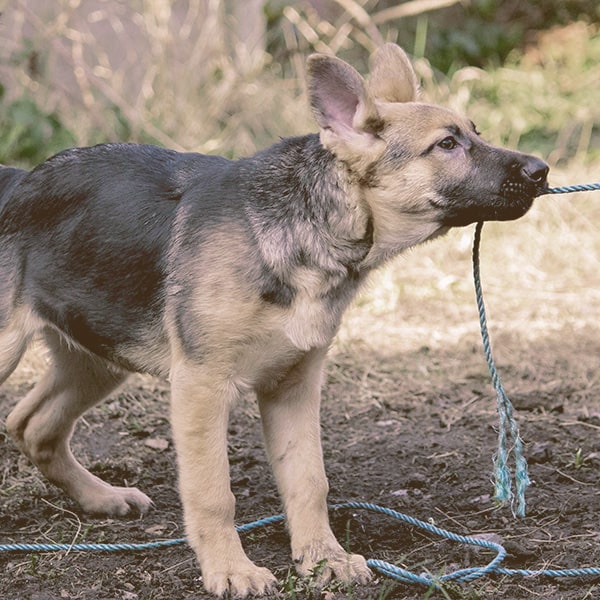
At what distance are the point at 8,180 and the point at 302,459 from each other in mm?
1718

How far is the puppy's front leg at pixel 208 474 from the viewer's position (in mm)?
3732

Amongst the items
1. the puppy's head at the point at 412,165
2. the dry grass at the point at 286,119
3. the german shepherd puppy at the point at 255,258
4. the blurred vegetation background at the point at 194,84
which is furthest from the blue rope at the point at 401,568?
the blurred vegetation background at the point at 194,84

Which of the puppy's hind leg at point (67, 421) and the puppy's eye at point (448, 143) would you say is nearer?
the puppy's eye at point (448, 143)

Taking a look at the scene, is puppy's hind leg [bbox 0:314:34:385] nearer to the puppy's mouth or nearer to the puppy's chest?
the puppy's chest

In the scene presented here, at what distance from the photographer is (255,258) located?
12.3ft

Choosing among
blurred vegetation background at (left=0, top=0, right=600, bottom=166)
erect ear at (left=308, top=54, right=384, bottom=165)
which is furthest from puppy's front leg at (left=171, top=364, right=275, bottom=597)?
blurred vegetation background at (left=0, top=0, right=600, bottom=166)

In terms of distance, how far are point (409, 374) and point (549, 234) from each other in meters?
3.08

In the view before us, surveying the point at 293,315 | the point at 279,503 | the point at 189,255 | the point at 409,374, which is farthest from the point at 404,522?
the point at 409,374

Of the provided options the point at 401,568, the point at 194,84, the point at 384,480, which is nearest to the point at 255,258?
the point at 401,568

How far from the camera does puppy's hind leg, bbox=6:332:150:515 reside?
4.60 m

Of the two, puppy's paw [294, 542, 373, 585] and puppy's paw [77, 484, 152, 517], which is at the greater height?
puppy's paw [294, 542, 373, 585]

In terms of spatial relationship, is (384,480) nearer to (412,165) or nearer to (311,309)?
(311,309)

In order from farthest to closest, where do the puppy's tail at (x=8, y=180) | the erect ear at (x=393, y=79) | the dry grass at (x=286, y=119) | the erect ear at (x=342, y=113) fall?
the dry grass at (x=286, y=119) → the puppy's tail at (x=8, y=180) → the erect ear at (x=393, y=79) → the erect ear at (x=342, y=113)

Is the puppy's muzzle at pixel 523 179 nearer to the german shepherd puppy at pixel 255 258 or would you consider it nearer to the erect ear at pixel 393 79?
the german shepherd puppy at pixel 255 258
